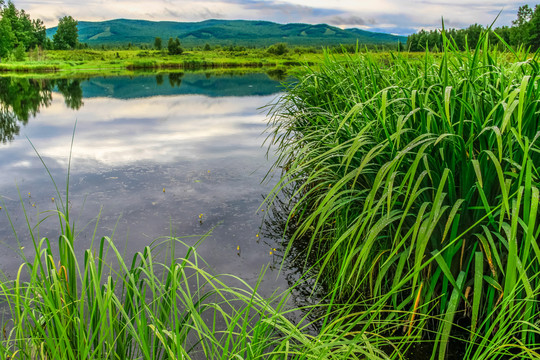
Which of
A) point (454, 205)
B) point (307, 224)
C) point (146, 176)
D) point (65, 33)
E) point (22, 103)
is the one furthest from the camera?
point (65, 33)

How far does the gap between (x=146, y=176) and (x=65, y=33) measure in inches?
3599

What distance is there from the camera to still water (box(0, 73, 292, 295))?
434 cm

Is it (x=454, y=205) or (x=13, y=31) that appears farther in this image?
(x=13, y=31)

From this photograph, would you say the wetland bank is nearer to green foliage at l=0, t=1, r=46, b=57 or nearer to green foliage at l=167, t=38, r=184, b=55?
green foliage at l=0, t=1, r=46, b=57

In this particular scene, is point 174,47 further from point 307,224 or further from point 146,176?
point 307,224

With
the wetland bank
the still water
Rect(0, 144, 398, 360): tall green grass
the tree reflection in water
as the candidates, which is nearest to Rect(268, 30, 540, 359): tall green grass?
the wetland bank

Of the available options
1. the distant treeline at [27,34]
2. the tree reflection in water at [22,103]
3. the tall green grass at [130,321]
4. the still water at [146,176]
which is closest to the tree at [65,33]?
the distant treeline at [27,34]

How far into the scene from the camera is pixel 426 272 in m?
2.48

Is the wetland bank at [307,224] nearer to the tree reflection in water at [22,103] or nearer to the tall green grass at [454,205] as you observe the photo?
the tall green grass at [454,205]

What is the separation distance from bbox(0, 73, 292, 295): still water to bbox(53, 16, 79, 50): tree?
78164mm

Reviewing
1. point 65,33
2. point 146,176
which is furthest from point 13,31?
point 146,176

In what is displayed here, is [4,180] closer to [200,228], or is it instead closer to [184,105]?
[200,228]

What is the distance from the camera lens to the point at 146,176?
22.0ft

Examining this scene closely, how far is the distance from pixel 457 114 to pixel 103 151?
747 centimetres
